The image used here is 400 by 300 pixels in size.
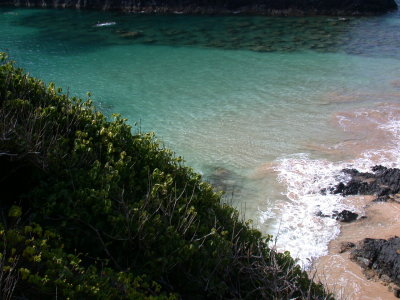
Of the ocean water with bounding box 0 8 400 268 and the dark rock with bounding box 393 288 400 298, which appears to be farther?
the ocean water with bounding box 0 8 400 268

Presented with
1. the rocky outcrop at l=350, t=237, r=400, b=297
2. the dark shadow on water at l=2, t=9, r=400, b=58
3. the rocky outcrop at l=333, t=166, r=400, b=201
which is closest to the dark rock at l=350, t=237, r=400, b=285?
the rocky outcrop at l=350, t=237, r=400, b=297

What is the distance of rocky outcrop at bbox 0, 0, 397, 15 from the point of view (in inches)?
1644

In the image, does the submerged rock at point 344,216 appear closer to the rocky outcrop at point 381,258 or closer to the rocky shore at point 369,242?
the rocky shore at point 369,242

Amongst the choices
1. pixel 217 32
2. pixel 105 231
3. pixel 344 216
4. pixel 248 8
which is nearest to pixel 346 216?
pixel 344 216

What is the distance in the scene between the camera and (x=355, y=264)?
10.8 m

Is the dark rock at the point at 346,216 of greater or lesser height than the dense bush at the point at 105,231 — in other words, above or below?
below

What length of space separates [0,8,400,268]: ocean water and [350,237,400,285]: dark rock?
977 millimetres

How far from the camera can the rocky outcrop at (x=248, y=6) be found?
41750mm

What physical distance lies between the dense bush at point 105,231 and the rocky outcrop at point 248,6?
37.4 m

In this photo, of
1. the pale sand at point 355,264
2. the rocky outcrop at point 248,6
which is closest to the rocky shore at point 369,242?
the pale sand at point 355,264

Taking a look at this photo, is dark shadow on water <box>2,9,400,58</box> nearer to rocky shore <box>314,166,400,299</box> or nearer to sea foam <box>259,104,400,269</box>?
sea foam <box>259,104,400,269</box>

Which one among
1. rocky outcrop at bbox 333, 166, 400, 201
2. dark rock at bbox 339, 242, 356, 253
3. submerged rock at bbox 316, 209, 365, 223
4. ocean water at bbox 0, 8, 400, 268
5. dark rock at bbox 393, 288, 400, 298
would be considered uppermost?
ocean water at bbox 0, 8, 400, 268

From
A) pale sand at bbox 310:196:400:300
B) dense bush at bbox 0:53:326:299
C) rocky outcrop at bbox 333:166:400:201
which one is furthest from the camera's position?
rocky outcrop at bbox 333:166:400:201

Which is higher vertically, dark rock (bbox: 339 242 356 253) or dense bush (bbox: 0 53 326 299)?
dense bush (bbox: 0 53 326 299)
